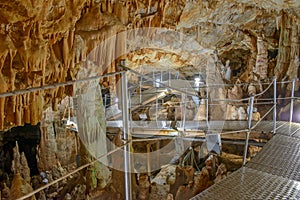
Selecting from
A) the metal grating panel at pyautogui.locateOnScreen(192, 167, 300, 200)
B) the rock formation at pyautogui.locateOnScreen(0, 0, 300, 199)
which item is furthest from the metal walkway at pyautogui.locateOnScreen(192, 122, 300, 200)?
the rock formation at pyautogui.locateOnScreen(0, 0, 300, 199)

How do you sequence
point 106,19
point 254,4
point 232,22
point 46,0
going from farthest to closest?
point 232,22 → point 254,4 → point 106,19 → point 46,0

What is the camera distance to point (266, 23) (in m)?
8.41

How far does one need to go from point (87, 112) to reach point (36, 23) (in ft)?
11.7

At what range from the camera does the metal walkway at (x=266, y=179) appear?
5.58 ft

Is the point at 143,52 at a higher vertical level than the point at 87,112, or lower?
higher

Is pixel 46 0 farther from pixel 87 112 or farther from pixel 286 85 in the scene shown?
pixel 286 85

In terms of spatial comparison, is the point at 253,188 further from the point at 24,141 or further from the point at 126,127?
the point at 24,141

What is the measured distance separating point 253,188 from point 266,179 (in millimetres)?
240

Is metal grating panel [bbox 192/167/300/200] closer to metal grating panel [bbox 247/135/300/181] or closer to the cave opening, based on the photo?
metal grating panel [bbox 247/135/300/181]

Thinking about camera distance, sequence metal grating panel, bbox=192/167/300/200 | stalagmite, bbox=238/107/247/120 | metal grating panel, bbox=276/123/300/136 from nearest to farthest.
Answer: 1. metal grating panel, bbox=192/167/300/200
2. metal grating panel, bbox=276/123/300/136
3. stalagmite, bbox=238/107/247/120

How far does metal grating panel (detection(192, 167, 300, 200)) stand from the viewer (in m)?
1.68

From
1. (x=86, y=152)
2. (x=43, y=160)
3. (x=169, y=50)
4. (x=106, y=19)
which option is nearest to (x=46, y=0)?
(x=106, y=19)

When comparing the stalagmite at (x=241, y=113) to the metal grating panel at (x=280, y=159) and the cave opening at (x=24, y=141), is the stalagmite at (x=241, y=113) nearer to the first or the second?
the metal grating panel at (x=280, y=159)

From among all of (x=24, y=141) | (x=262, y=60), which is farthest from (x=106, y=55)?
(x=24, y=141)
